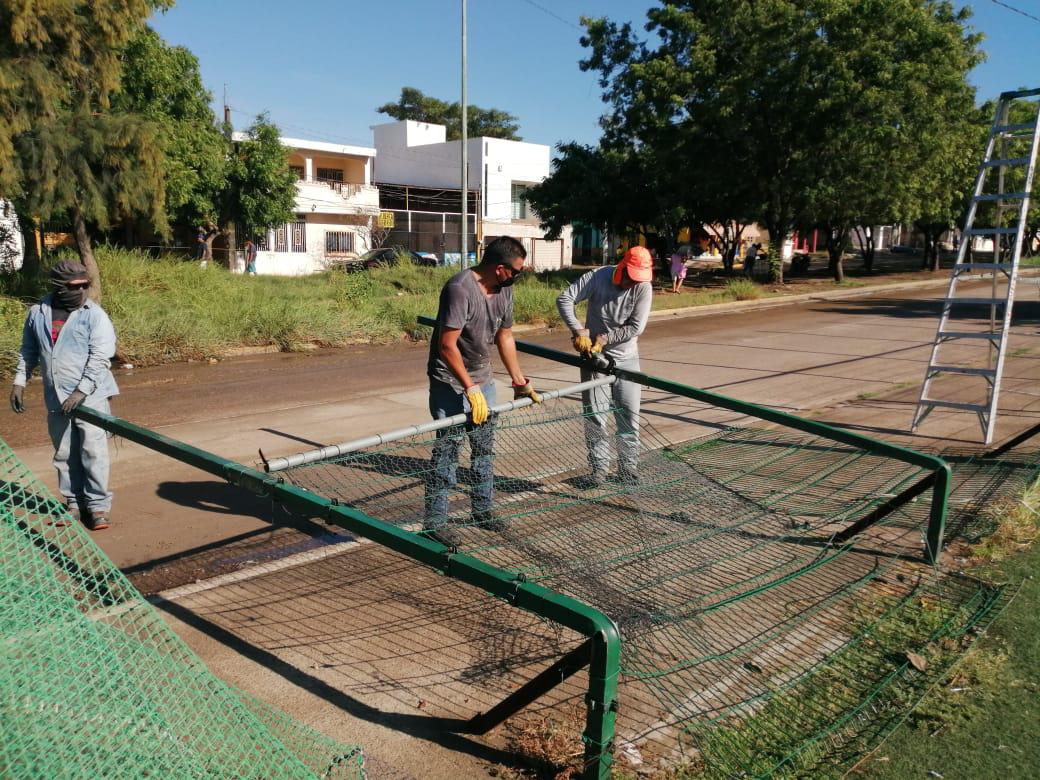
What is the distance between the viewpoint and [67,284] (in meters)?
5.39

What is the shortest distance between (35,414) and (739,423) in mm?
7376

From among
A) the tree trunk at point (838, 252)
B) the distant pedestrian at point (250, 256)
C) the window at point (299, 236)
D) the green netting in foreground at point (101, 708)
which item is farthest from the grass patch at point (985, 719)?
the window at point (299, 236)

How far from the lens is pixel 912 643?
3953 mm

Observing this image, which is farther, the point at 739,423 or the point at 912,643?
the point at 739,423

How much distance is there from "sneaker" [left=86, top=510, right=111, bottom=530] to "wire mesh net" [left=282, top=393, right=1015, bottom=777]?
1.27m

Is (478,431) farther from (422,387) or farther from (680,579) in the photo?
(422,387)

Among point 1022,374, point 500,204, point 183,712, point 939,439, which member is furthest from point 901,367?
point 500,204

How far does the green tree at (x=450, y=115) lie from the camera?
79250mm

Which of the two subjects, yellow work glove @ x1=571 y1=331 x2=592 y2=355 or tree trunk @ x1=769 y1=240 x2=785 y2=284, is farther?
tree trunk @ x1=769 y1=240 x2=785 y2=284

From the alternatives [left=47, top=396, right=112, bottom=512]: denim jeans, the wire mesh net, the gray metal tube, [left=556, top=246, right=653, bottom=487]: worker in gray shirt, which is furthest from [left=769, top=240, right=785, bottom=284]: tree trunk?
[left=47, top=396, right=112, bottom=512]: denim jeans

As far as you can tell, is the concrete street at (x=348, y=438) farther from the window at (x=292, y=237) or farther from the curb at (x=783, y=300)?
the window at (x=292, y=237)

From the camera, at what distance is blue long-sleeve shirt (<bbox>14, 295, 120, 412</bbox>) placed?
17.7 ft

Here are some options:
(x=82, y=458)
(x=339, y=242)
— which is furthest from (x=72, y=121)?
(x=339, y=242)

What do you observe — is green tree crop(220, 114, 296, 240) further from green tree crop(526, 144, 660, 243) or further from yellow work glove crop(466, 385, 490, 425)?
yellow work glove crop(466, 385, 490, 425)
